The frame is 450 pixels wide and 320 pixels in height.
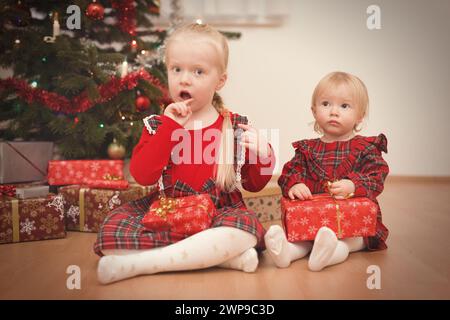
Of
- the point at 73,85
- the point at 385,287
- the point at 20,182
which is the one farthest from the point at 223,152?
the point at 20,182

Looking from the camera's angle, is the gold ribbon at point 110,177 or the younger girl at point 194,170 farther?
the gold ribbon at point 110,177

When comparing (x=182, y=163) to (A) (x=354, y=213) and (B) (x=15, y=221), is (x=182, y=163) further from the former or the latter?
(B) (x=15, y=221)

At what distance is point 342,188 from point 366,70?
3.19ft

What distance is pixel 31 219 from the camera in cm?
130

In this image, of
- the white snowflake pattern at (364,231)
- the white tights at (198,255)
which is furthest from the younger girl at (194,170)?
the white snowflake pattern at (364,231)

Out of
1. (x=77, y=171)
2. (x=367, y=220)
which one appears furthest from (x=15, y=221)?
(x=367, y=220)

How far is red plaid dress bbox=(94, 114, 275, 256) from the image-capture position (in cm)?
97

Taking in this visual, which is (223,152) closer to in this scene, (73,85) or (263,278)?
(263,278)

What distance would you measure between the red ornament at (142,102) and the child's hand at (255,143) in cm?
78

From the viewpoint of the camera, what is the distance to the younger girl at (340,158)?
1.10 meters

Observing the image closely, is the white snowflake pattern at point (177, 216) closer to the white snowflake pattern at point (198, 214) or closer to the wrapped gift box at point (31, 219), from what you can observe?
the white snowflake pattern at point (198, 214)

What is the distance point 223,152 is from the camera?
105 cm

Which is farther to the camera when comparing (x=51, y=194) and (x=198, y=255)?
(x=51, y=194)

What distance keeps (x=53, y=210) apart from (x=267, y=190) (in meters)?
0.69
